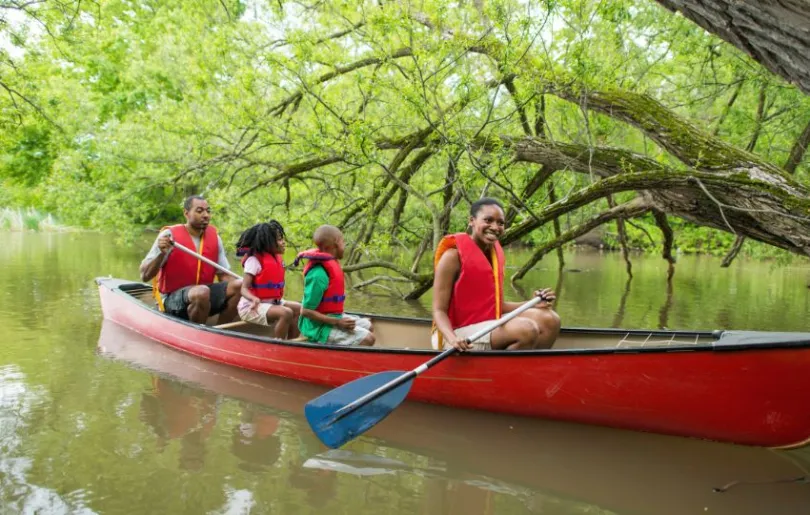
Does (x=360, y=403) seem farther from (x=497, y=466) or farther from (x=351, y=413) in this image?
(x=497, y=466)

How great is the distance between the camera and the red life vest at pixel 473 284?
4.10 m

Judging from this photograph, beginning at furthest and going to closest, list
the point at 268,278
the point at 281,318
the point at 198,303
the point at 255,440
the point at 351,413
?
the point at 198,303, the point at 268,278, the point at 281,318, the point at 255,440, the point at 351,413

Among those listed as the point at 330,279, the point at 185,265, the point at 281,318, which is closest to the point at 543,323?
the point at 330,279

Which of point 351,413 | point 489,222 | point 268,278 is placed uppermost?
point 489,222

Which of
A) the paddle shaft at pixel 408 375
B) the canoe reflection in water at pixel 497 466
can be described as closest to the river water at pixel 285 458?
the canoe reflection in water at pixel 497 466

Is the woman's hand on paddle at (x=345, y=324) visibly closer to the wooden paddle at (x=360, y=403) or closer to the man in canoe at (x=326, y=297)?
the man in canoe at (x=326, y=297)

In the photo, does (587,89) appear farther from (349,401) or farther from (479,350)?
(349,401)

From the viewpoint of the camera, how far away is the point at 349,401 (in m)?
3.73

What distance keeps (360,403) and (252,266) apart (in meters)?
2.23

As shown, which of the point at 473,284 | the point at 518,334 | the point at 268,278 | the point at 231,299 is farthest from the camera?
the point at 231,299

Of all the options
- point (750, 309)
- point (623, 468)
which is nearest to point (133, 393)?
point (623, 468)

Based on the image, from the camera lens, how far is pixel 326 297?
15.8ft

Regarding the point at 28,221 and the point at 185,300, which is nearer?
the point at 185,300

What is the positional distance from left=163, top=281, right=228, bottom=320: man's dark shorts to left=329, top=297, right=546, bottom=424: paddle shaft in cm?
269
